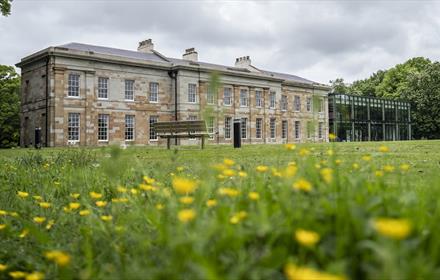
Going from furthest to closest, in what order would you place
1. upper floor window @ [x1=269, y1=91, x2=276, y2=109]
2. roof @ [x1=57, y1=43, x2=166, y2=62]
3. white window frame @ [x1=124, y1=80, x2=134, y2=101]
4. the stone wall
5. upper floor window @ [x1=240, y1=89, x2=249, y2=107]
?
upper floor window @ [x1=269, y1=91, x2=276, y2=109], upper floor window @ [x1=240, y1=89, x2=249, y2=107], roof @ [x1=57, y1=43, x2=166, y2=62], white window frame @ [x1=124, y1=80, x2=134, y2=101], the stone wall

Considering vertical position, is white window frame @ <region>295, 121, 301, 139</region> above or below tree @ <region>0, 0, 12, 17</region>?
below

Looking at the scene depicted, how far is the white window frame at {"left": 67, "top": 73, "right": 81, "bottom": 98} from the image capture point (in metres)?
30.5

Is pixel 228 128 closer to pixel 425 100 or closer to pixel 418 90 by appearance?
pixel 425 100

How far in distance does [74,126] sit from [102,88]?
374 centimetres

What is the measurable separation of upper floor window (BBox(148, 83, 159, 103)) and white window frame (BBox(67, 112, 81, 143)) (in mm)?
6423

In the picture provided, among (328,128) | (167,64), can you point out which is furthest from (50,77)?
(328,128)

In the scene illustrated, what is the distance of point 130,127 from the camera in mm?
33781

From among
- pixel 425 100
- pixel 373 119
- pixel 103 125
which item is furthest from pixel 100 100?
pixel 425 100

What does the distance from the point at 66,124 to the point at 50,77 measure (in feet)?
11.4

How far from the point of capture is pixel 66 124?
3016 centimetres

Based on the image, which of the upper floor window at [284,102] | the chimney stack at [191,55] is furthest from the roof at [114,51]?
the upper floor window at [284,102]

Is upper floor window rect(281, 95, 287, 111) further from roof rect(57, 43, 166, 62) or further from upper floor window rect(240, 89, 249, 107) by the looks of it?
roof rect(57, 43, 166, 62)

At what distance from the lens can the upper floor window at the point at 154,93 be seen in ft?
115

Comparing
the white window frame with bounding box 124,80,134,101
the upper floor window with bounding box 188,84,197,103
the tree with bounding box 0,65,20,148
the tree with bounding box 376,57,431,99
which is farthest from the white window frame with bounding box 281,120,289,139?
the tree with bounding box 0,65,20,148
